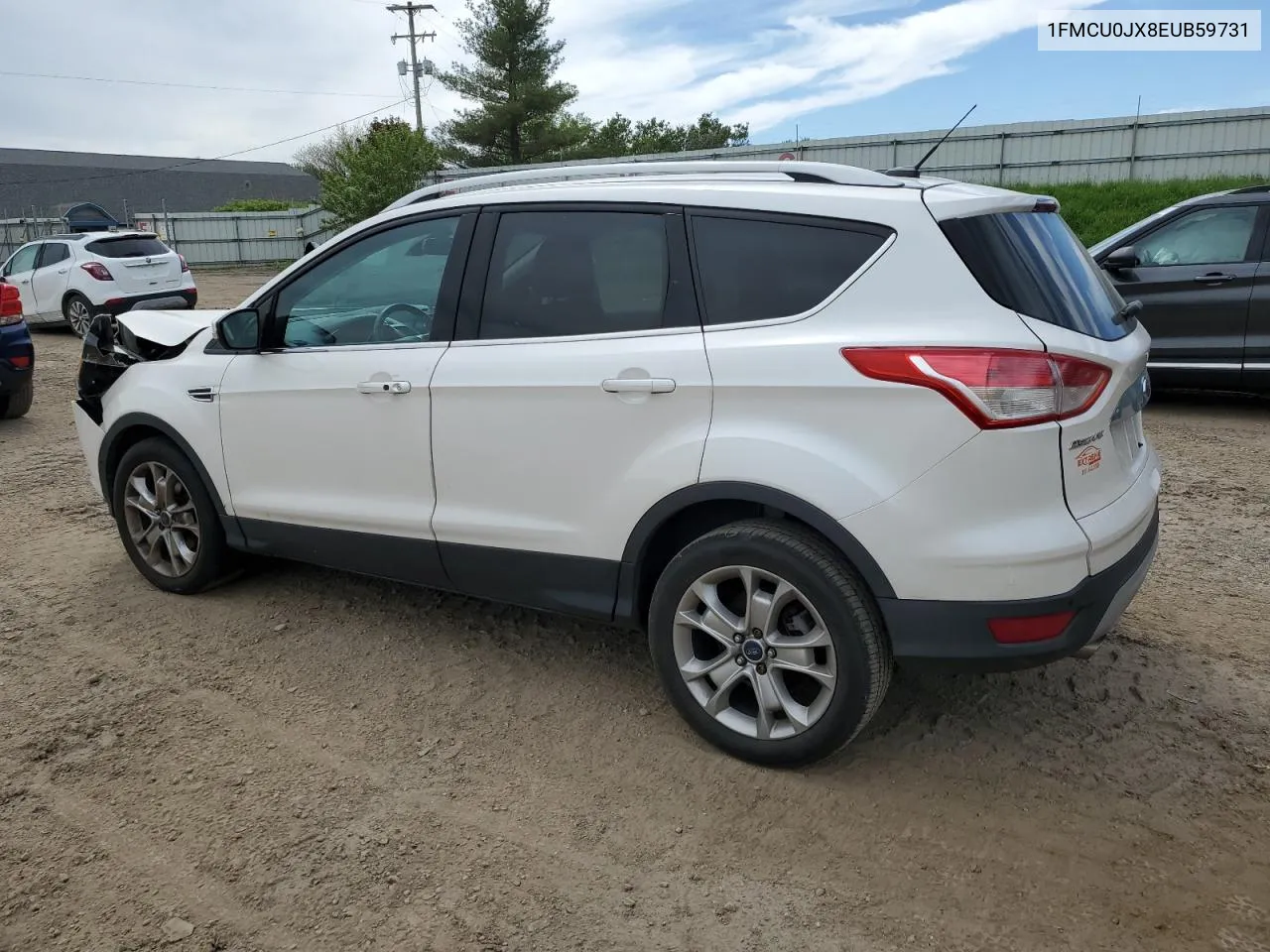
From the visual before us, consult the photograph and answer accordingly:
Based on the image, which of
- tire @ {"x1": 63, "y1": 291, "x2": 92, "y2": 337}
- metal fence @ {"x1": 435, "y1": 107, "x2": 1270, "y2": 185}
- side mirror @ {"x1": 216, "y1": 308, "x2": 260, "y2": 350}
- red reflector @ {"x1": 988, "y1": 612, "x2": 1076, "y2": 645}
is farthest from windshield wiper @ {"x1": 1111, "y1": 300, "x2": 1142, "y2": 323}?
metal fence @ {"x1": 435, "y1": 107, "x2": 1270, "y2": 185}

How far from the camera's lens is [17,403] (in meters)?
8.95

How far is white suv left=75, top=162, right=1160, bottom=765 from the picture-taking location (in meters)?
2.71

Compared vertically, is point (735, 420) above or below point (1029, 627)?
above

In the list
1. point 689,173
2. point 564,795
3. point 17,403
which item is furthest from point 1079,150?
point 564,795

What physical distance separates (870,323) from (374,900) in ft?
6.58

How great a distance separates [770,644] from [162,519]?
300 cm

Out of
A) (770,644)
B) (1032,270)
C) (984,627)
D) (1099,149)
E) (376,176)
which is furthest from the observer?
(376,176)

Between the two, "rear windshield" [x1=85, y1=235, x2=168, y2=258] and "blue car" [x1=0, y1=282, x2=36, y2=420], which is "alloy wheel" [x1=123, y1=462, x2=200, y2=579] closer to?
"blue car" [x1=0, y1=282, x2=36, y2=420]

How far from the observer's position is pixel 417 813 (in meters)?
2.98

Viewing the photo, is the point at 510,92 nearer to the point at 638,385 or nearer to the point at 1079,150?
the point at 1079,150

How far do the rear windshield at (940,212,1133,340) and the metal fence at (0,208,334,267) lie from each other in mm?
31761

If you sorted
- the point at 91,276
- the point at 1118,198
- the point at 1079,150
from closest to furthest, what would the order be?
the point at 91,276 < the point at 1118,198 < the point at 1079,150

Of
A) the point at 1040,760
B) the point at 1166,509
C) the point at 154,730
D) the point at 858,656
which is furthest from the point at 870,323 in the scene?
the point at 1166,509

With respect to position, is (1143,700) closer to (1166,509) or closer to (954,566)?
(954,566)
